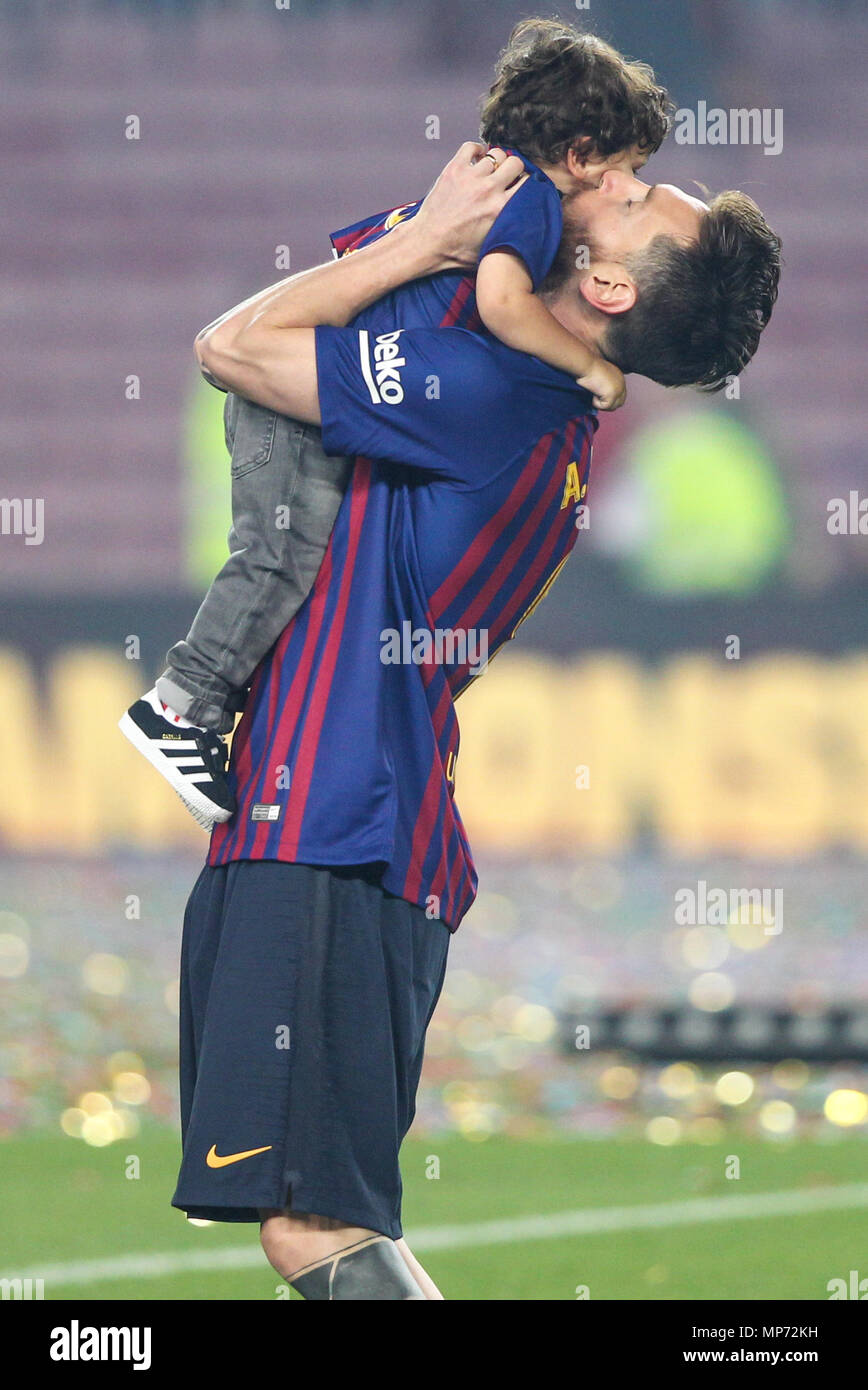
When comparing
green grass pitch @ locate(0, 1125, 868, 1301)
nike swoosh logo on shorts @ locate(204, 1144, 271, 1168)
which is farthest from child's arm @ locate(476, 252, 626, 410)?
green grass pitch @ locate(0, 1125, 868, 1301)

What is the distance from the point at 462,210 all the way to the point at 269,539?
49 centimetres

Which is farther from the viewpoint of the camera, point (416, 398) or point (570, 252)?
point (570, 252)

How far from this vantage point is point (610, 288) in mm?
2553

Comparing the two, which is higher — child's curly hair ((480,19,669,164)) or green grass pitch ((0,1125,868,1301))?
child's curly hair ((480,19,669,164))

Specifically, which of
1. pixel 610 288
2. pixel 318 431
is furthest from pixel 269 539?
pixel 610 288

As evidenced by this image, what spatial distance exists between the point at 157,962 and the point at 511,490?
8.42 metres

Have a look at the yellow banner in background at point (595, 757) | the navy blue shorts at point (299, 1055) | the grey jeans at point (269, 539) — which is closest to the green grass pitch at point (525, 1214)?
the navy blue shorts at point (299, 1055)

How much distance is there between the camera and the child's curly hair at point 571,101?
101 inches

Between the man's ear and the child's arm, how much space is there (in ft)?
0.27

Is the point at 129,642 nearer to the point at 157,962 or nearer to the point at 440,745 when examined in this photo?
the point at 157,962

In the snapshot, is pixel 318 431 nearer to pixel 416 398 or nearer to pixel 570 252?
pixel 416 398

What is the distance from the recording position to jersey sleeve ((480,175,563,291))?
8.03 ft

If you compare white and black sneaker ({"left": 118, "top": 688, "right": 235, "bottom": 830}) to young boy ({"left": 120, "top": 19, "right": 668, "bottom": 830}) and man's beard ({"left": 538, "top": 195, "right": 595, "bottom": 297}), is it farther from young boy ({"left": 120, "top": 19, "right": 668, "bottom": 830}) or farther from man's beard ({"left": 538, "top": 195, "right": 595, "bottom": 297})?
man's beard ({"left": 538, "top": 195, "right": 595, "bottom": 297})

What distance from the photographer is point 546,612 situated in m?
13.9
